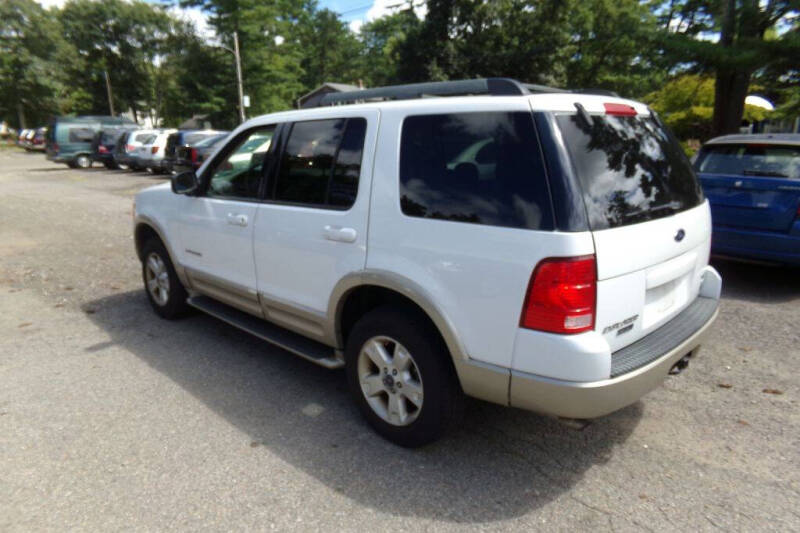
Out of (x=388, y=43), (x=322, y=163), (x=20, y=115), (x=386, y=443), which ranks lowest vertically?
(x=386, y=443)

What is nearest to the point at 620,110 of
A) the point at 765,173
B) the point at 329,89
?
the point at 765,173

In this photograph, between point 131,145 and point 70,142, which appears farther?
point 70,142

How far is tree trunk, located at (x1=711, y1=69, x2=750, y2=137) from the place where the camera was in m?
10.6

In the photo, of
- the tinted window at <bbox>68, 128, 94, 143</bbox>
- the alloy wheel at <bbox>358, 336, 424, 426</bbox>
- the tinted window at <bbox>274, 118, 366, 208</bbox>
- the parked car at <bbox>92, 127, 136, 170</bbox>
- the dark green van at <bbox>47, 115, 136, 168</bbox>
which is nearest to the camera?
the alloy wheel at <bbox>358, 336, 424, 426</bbox>

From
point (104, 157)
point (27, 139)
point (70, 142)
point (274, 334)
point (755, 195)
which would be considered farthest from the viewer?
point (27, 139)

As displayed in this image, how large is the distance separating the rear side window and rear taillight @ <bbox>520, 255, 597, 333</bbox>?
0.63ft

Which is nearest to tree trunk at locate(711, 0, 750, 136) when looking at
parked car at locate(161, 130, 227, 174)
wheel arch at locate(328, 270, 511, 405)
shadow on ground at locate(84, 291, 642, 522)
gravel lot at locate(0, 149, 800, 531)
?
gravel lot at locate(0, 149, 800, 531)

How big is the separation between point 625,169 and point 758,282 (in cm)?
449

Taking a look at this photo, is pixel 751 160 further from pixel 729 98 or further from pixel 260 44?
pixel 260 44

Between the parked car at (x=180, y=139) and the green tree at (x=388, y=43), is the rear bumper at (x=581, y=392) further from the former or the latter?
the green tree at (x=388, y=43)

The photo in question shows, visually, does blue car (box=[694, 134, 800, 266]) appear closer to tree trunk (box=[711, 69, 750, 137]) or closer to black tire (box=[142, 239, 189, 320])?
black tire (box=[142, 239, 189, 320])

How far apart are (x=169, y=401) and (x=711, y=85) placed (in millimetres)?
22430

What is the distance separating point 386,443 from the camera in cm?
301

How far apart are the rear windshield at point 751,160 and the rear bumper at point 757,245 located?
607 mm
